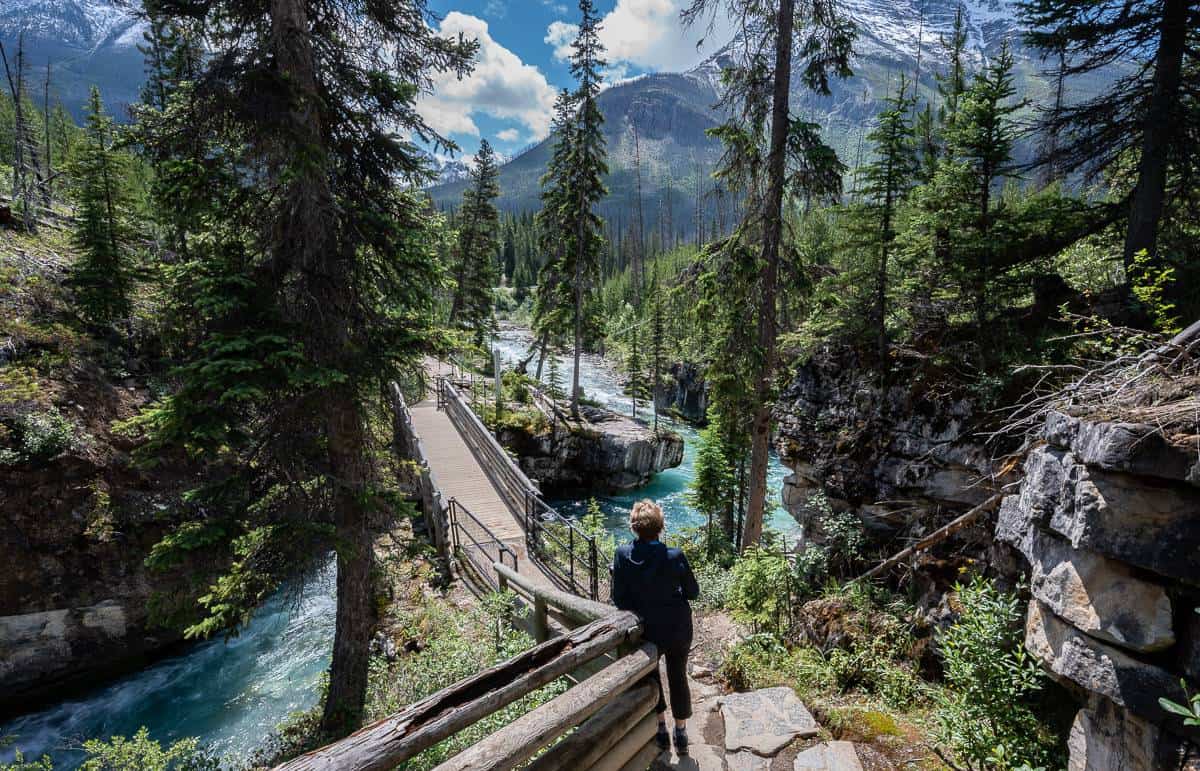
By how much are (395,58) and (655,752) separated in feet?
31.3

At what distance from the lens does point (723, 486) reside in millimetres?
17953

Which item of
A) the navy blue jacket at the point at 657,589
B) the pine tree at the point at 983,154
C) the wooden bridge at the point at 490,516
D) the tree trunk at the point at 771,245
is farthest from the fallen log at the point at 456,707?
the pine tree at the point at 983,154

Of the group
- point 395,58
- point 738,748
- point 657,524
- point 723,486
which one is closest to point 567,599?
point 657,524

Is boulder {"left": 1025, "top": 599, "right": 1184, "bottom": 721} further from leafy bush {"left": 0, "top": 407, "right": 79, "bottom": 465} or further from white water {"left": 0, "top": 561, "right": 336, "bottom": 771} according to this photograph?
leafy bush {"left": 0, "top": 407, "right": 79, "bottom": 465}

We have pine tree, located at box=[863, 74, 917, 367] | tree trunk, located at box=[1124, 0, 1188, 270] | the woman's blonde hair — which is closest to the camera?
the woman's blonde hair

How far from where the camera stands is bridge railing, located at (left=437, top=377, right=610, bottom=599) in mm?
9516

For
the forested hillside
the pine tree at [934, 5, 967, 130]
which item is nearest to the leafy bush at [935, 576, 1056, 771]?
the forested hillside

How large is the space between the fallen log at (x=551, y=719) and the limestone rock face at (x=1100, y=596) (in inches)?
98.3

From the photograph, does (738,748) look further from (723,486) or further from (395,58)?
(723,486)

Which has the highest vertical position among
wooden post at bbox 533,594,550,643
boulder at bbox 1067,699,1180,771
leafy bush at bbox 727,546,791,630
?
boulder at bbox 1067,699,1180,771

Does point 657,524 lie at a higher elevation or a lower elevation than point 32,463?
higher

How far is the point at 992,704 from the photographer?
11.6ft

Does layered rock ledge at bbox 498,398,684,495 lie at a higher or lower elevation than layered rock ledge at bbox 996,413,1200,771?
lower

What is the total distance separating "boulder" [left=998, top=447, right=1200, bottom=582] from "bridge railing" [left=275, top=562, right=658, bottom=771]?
2688 mm
